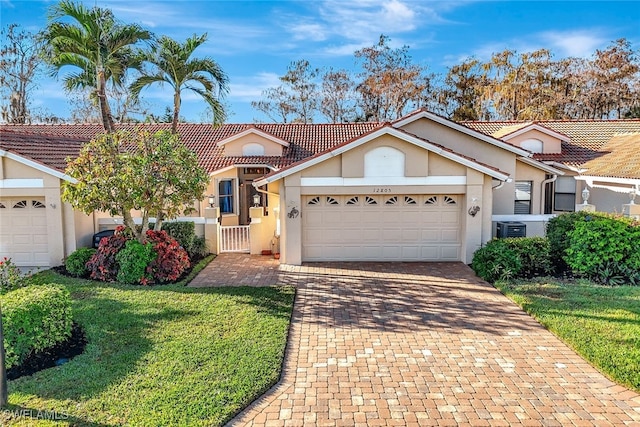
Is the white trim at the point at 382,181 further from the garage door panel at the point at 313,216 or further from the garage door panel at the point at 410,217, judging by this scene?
the garage door panel at the point at 410,217

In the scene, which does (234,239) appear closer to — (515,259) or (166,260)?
(166,260)

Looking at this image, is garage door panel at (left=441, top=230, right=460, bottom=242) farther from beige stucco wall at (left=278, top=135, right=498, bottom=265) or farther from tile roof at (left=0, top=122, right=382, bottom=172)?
tile roof at (left=0, top=122, right=382, bottom=172)

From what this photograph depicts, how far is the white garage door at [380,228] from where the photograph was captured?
50.1ft

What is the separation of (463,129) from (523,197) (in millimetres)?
4205

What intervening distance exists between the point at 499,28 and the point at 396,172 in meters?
10.5

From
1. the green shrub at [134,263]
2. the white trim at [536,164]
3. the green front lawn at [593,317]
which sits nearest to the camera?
the green front lawn at [593,317]

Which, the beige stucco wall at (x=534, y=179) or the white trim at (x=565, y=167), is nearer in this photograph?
the beige stucco wall at (x=534, y=179)

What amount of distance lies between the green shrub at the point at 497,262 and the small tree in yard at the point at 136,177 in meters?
8.38

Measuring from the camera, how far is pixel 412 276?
43.9 ft

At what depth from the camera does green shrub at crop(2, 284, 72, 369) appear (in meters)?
7.11

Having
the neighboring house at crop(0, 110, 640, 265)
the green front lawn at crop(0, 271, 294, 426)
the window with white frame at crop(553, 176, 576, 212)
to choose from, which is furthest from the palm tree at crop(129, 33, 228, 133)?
the window with white frame at crop(553, 176, 576, 212)

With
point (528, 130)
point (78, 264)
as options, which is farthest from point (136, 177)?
point (528, 130)

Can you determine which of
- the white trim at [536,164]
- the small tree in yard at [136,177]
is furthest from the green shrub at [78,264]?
the white trim at [536,164]

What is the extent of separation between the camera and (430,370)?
7.16 metres
